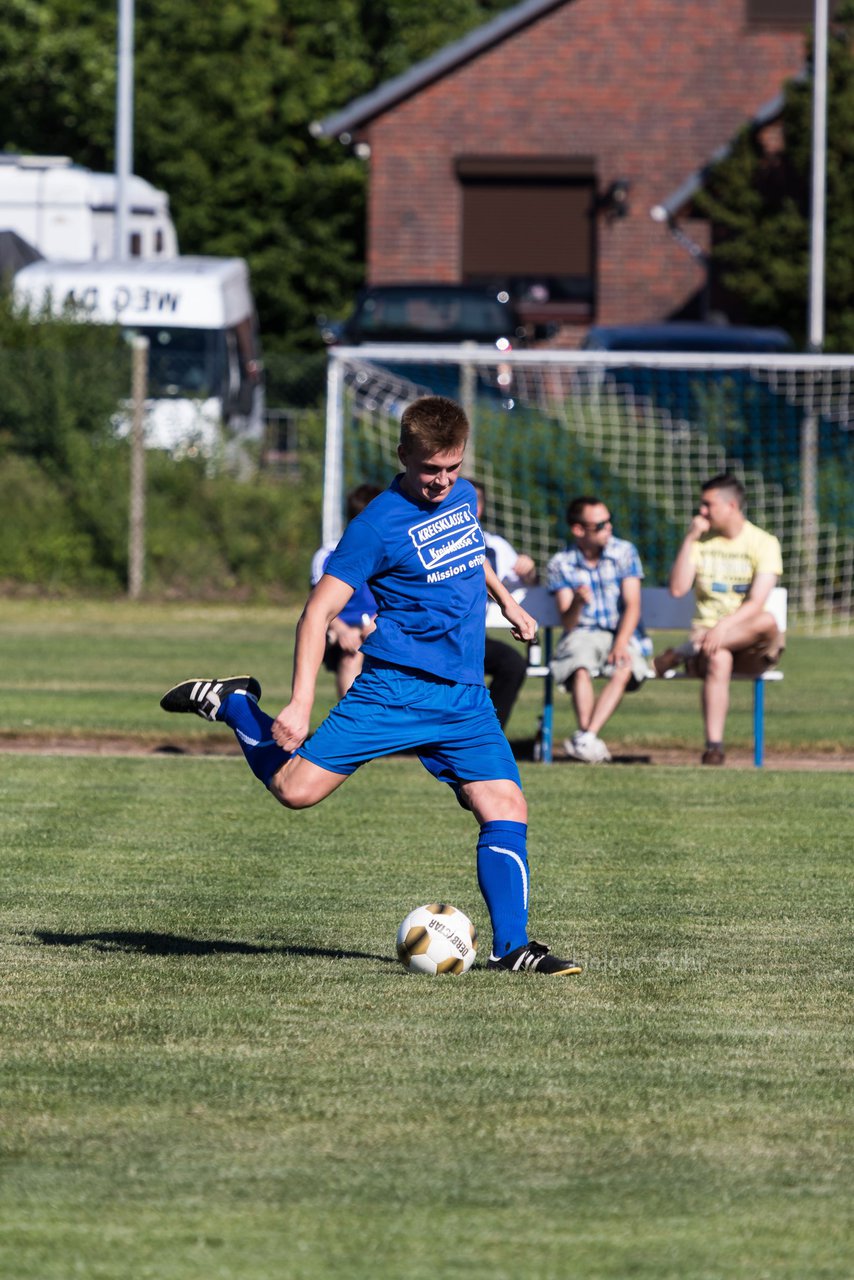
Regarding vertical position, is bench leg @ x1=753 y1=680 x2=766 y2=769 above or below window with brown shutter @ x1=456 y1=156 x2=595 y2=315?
below

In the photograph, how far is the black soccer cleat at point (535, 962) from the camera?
658 centimetres

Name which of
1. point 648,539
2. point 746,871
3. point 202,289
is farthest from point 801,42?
point 746,871

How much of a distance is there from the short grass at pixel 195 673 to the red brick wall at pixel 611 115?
1717 centimetres

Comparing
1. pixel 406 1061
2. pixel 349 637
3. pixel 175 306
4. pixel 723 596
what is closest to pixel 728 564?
pixel 723 596

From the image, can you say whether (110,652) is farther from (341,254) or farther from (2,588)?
(341,254)

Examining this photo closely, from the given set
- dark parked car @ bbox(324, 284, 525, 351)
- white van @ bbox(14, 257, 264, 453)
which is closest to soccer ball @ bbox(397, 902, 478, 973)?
white van @ bbox(14, 257, 264, 453)

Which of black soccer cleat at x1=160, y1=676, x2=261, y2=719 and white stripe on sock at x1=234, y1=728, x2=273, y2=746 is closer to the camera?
Answer: white stripe on sock at x1=234, y1=728, x2=273, y2=746

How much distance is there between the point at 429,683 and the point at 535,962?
35.0 inches

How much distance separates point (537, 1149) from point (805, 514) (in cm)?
1637

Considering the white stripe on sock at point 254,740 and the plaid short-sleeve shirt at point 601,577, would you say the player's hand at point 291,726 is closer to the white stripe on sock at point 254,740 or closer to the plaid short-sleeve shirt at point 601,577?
the white stripe on sock at point 254,740

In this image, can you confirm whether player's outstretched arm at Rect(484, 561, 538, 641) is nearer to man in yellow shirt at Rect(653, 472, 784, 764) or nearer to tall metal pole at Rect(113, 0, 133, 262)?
man in yellow shirt at Rect(653, 472, 784, 764)

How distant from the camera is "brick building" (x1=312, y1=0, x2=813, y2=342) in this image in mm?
36719

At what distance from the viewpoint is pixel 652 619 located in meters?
13.3

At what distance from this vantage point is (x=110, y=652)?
704 inches
